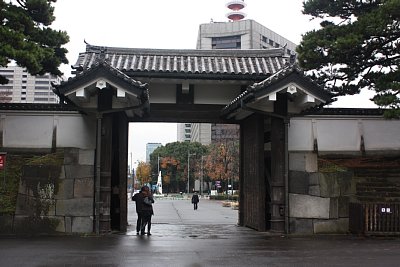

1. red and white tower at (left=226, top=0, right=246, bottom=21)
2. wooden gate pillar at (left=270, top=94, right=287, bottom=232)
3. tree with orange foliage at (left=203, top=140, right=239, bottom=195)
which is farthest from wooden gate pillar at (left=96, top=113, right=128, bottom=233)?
red and white tower at (left=226, top=0, right=246, bottom=21)

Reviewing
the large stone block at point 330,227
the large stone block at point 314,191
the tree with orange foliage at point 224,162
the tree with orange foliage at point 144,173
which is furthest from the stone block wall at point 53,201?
the tree with orange foliage at point 144,173

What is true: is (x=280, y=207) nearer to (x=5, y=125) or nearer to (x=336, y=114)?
(x=336, y=114)

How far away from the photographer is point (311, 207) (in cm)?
1310

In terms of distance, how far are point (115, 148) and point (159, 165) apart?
78875mm

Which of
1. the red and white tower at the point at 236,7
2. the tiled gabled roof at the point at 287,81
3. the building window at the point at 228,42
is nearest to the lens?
the tiled gabled roof at the point at 287,81

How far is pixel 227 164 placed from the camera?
6575 cm

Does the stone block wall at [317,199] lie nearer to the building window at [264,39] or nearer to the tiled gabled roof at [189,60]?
the tiled gabled roof at [189,60]

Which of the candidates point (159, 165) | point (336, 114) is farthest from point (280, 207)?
point (159, 165)

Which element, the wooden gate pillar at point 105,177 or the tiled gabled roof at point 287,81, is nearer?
the tiled gabled roof at point 287,81

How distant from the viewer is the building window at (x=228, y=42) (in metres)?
101

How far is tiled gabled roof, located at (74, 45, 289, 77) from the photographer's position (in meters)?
14.7

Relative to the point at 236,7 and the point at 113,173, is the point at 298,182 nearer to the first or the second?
the point at 113,173

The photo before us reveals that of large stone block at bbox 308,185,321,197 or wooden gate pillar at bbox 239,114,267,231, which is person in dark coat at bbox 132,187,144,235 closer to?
wooden gate pillar at bbox 239,114,267,231

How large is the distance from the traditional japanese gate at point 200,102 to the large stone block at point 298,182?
0.48 m
